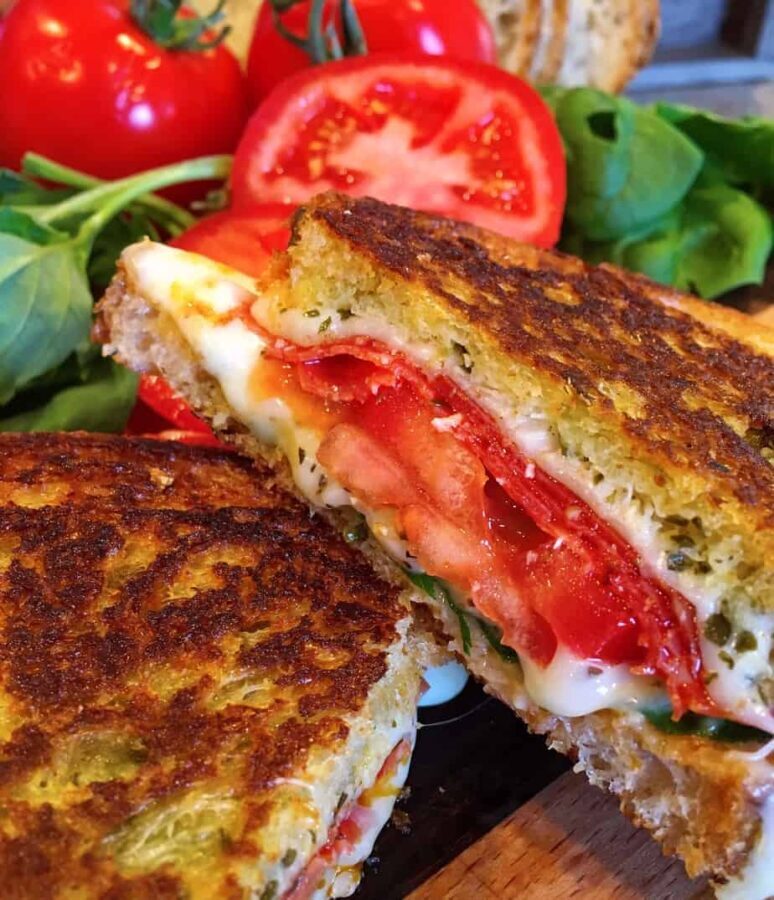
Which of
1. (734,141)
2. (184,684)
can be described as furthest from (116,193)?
(734,141)

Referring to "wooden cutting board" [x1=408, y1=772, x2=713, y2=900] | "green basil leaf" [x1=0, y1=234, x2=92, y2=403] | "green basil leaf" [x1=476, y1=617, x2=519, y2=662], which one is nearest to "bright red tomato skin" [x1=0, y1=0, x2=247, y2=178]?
"green basil leaf" [x1=0, y1=234, x2=92, y2=403]

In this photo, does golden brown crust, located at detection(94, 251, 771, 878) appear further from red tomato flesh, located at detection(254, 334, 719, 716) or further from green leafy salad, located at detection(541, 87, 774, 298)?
green leafy salad, located at detection(541, 87, 774, 298)

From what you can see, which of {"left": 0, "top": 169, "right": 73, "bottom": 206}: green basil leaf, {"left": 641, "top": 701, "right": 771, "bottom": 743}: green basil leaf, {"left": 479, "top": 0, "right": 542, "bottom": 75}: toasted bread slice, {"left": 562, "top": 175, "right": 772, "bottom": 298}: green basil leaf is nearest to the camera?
{"left": 641, "top": 701, "right": 771, "bottom": 743}: green basil leaf

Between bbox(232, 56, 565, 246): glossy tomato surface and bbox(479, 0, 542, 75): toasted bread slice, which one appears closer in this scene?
bbox(232, 56, 565, 246): glossy tomato surface

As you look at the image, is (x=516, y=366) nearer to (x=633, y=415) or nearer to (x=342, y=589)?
(x=633, y=415)

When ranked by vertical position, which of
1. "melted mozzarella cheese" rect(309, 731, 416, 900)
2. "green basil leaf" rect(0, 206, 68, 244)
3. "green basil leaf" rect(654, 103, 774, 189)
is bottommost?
"melted mozzarella cheese" rect(309, 731, 416, 900)

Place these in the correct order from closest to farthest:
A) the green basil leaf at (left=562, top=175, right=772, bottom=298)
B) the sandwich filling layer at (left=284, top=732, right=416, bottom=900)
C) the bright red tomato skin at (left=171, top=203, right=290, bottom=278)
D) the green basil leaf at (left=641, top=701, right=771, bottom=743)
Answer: the sandwich filling layer at (left=284, top=732, right=416, bottom=900)
the green basil leaf at (left=641, top=701, right=771, bottom=743)
the bright red tomato skin at (left=171, top=203, right=290, bottom=278)
the green basil leaf at (left=562, top=175, right=772, bottom=298)

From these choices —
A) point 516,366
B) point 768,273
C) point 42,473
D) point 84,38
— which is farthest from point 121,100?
point 768,273

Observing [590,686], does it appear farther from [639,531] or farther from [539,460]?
[539,460]
